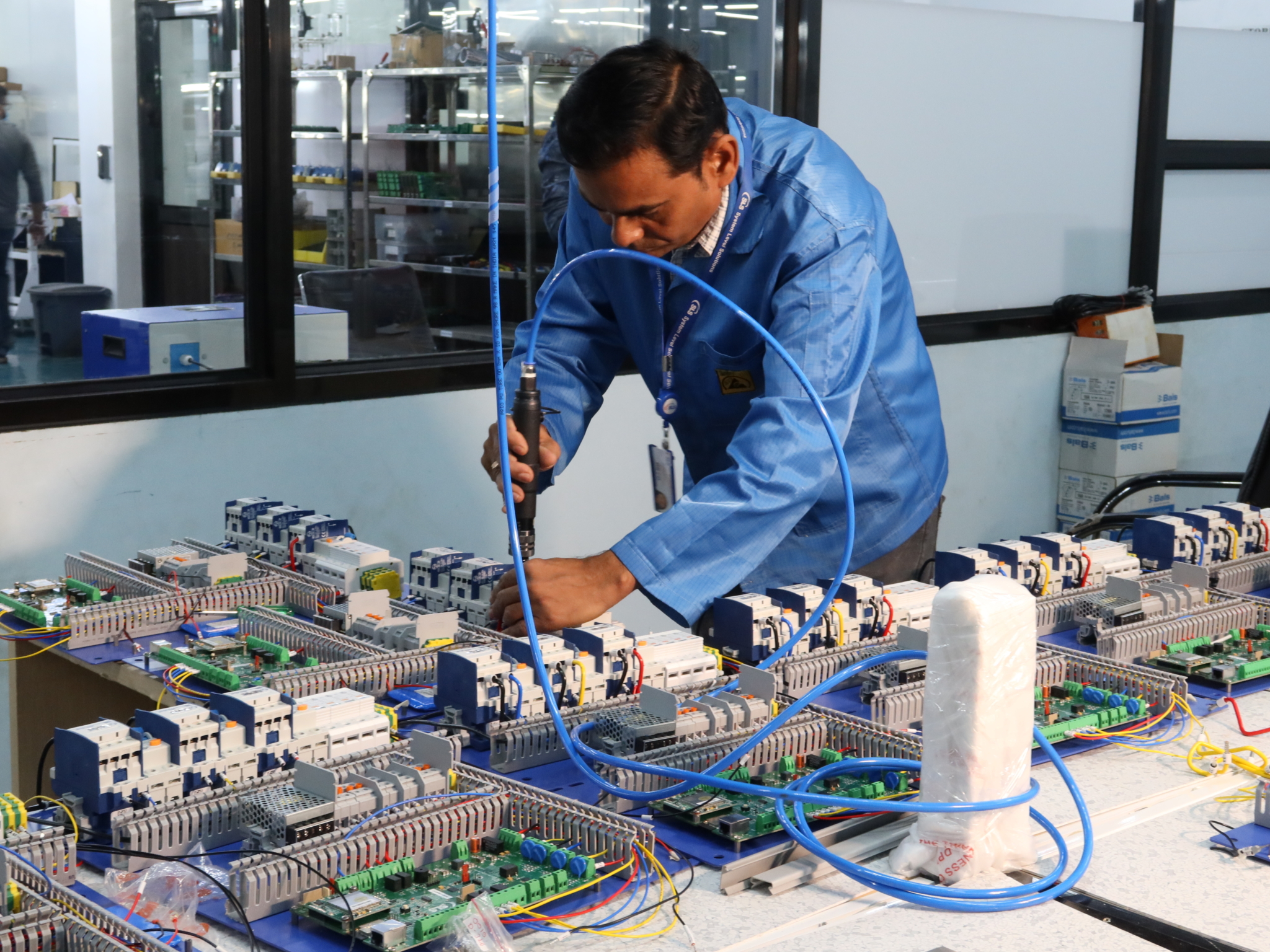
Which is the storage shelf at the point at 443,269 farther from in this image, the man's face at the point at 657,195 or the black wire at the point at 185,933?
the black wire at the point at 185,933

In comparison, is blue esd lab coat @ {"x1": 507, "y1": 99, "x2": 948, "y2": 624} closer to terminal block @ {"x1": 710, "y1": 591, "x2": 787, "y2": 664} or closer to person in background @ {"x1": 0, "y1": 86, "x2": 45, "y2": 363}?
terminal block @ {"x1": 710, "y1": 591, "x2": 787, "y2": 664}

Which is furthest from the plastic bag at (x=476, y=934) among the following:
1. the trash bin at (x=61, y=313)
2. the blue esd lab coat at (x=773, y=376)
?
the trash bin at (x=61, y=313)

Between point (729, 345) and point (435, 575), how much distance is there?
621 millimetres

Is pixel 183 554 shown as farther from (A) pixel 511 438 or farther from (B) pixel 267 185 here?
(B) pixel 267 185

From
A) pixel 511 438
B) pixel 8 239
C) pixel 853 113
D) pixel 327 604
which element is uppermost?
pixel 853 113

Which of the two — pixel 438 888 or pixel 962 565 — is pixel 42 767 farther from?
pixel 962 565

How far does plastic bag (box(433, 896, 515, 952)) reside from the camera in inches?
48.8

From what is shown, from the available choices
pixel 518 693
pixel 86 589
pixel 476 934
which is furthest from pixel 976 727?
pixel 86 589

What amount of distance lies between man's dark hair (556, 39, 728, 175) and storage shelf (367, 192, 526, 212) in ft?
7.80

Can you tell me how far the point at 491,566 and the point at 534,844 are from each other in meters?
0.91

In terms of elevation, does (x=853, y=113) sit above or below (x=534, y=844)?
above

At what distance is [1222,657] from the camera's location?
6.81 ft

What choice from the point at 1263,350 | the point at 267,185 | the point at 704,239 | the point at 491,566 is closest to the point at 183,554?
the point at 491,566

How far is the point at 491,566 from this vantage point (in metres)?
2.27
